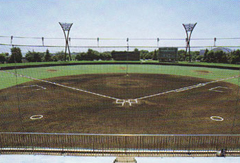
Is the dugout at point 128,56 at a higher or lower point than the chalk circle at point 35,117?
higher

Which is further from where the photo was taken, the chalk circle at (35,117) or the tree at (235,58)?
the tree at (235,58)

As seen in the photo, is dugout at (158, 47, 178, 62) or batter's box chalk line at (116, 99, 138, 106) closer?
batter's box chalk line at (116, 99, 138, 106)

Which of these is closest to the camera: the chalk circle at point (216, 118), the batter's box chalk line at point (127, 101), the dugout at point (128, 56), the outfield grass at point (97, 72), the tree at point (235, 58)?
the chalk circle at point (216, 118)

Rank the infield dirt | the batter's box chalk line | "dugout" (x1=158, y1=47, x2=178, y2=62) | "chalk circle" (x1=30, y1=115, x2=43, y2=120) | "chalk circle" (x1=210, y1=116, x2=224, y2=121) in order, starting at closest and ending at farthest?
the infield dirt → "chalk circle" (x1=210, y1=116, x2=224, y2=121) → "chalk circle" (x1=30, y1=115, x2=43, y2=120) → the batter's box chalk line → "dugout" (x1=158, y1=47, x2=178, y2=62)

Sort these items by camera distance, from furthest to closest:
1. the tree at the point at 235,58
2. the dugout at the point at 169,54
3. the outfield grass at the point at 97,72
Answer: the dugout at the point at 169,54
the tree at the point at 235,58
the outfield grass at the point at 97,72

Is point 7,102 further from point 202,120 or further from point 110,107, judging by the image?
point 202,120

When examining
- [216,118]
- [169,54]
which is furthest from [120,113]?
[169,54]

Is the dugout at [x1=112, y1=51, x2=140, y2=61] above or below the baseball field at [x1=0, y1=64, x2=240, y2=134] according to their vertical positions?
above

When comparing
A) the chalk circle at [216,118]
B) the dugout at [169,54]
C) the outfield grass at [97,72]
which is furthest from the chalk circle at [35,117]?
the dugout at [169,54]

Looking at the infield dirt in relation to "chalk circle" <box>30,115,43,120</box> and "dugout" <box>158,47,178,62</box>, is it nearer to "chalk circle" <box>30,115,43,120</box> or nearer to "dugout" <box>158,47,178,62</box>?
"chalk circle" <box>30,115,43,120</box>

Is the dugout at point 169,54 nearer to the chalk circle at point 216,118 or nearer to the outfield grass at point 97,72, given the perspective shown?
the outfield grass at point 97,72

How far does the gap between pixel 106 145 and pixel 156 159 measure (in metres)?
3.12


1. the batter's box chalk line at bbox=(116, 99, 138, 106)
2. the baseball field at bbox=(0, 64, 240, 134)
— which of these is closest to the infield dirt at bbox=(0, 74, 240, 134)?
the baseball field at bbox=(0, 64, 240, 134)

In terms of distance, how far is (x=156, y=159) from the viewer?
5617mm
